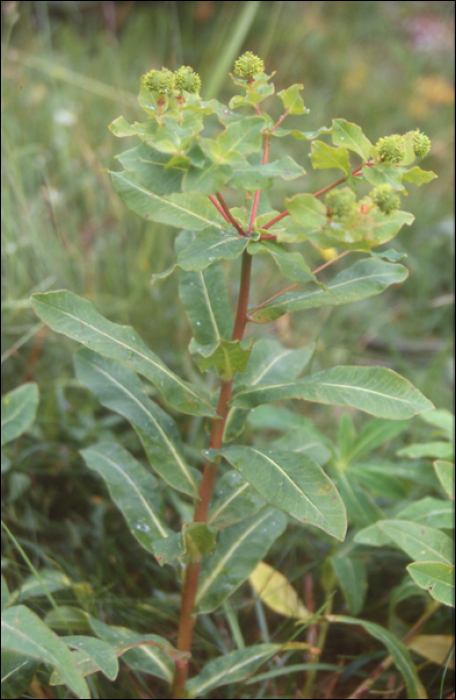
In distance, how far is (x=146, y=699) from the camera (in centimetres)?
115

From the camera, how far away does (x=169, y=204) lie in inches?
35.4

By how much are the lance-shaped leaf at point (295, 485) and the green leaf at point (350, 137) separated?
475 millimetres

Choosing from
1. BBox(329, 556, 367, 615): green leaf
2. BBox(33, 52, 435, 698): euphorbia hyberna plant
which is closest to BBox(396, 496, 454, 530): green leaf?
BBox(329, 556, 367, 615): green leaf

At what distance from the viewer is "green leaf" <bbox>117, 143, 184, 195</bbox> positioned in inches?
30.9

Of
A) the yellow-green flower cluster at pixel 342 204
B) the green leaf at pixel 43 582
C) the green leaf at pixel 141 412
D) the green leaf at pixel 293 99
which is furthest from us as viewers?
the green leaf at pixel 43 582

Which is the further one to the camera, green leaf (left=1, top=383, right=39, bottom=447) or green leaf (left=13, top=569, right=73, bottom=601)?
green leaf (left=1, top=383, right=39, bottom=447)

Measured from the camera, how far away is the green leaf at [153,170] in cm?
78

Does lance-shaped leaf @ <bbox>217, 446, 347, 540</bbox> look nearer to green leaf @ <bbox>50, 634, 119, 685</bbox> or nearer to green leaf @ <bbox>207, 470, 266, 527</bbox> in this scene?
green leaf @ <bbox>207, 470, 266, 527</bbox>

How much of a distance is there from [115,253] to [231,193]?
1127mm

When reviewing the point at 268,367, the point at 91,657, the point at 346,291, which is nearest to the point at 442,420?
the point at 268,367

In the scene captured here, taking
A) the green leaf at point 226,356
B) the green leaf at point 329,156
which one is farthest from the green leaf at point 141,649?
the green leaf at point 329,156

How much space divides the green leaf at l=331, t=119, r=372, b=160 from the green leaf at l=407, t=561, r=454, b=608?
27.8 inches

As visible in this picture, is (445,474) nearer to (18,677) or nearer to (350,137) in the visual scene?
(350,137)

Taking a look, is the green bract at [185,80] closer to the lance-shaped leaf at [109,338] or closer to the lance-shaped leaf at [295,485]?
the lance-shaped leaf at [109,338]
